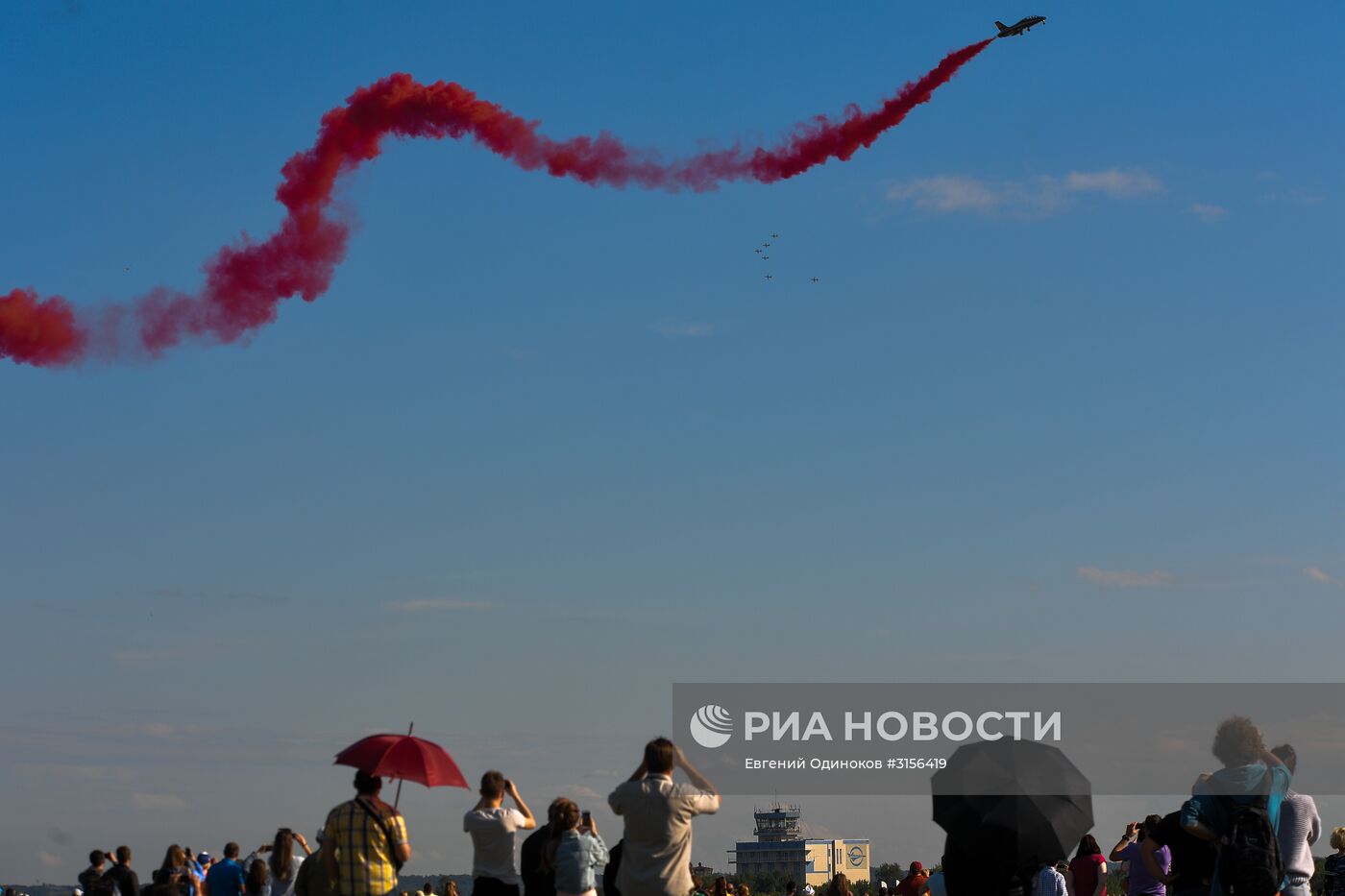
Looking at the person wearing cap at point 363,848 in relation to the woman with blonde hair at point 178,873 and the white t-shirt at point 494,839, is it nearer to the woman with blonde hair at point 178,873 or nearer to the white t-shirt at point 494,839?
the white t-shirt at point 494,839

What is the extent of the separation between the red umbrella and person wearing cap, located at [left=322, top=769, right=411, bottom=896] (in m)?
0.67

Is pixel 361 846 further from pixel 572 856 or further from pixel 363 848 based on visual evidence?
pixel 572 856

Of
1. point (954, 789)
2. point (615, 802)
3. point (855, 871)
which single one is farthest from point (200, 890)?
point (855, 871)

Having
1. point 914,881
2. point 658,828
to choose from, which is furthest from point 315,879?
point 914,881

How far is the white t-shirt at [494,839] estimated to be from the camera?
13.1m

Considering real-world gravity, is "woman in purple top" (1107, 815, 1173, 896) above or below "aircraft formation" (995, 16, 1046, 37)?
below

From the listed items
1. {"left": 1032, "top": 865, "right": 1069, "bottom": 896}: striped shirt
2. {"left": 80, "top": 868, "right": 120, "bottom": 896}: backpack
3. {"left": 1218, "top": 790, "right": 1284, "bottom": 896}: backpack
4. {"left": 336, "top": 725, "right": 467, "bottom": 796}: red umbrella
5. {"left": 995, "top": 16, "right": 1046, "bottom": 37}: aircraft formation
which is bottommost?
{"left": 80, "top": 868, "right": 120, "bottom": 896}: backpack

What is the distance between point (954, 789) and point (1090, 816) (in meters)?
0.95

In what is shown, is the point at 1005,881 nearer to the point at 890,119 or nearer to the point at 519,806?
the point at 519,806

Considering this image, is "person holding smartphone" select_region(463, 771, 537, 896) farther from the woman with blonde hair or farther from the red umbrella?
the woman with blonde hair

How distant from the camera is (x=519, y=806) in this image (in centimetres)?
1322

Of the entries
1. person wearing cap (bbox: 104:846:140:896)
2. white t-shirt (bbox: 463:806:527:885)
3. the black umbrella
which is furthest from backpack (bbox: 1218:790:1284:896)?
person wearing cap (bbox: 104:846:140:896)

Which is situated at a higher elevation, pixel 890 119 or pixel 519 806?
pixel 890 119

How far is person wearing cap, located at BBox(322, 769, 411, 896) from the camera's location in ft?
37.7
